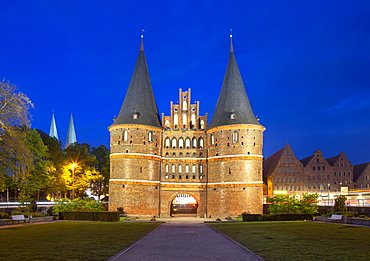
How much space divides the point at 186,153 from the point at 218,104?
866 cm

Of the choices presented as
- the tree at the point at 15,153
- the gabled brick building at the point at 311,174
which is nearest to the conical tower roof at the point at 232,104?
the gabled brick building at the point at 311,174

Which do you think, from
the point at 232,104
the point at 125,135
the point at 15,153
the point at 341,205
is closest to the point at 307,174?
the point at 232,104

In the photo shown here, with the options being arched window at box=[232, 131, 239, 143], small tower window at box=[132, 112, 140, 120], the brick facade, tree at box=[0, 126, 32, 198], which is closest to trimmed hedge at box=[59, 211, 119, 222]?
tree at box=[0, 126, 32, 198]

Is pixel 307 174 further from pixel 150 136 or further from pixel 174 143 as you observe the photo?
pixel 150 136

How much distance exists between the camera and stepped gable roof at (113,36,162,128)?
59.6 metres

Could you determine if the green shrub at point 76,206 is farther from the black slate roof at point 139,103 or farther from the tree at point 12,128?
the black slate roof at point 139,103

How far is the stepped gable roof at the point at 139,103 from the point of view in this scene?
59625 millimetres

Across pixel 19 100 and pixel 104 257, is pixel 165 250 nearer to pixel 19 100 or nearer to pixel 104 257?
pixel 104 257

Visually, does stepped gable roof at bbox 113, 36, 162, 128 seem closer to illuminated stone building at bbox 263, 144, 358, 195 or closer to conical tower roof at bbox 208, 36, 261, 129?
conical tower roof at bbox 208, 36, 261, 129

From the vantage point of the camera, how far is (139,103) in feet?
200

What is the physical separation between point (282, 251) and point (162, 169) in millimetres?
45687

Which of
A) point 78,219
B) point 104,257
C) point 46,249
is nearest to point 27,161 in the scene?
point 78,219

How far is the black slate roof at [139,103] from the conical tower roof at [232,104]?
29.3ft

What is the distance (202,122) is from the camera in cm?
6462
